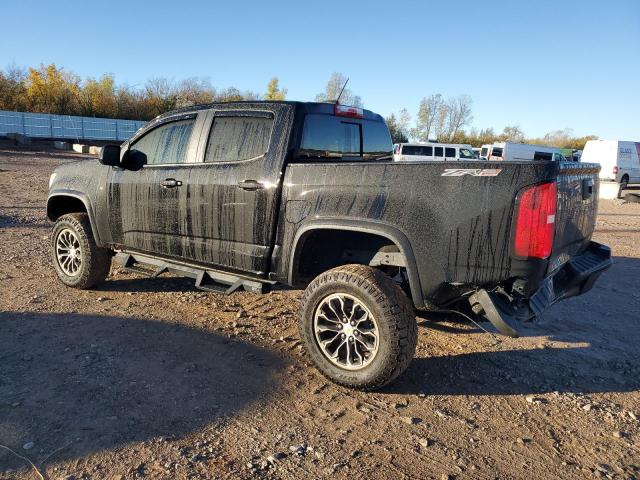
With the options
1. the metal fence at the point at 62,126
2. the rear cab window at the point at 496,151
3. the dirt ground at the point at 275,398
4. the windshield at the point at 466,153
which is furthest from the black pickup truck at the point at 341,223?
the metal fence at the point at 62,126

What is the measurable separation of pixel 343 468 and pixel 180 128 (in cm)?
336

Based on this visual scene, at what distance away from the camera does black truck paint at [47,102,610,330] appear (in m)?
3.00

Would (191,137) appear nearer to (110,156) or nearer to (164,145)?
(164,145)

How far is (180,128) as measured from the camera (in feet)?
15.2

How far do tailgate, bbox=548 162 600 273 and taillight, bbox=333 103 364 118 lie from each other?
1922 millimetres

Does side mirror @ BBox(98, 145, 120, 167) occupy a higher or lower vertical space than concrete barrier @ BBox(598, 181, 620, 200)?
higher

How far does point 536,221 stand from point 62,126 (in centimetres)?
4397

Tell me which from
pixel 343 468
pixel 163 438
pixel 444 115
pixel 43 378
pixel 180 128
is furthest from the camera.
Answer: pixel 444 115

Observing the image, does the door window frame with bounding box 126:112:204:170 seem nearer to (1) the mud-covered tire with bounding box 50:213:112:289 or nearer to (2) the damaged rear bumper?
(1) the mud-covered tire with bounding box 50:213:112:289

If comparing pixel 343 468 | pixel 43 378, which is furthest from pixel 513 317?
pixel 43 378

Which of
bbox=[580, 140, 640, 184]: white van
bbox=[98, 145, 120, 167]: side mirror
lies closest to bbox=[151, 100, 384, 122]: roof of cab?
bbox=[98, 145, 120, 167]: side mirror

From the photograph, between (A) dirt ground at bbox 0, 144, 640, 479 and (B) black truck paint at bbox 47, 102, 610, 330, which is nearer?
(A) dirt ground at bbox 0, 144, 640, 479

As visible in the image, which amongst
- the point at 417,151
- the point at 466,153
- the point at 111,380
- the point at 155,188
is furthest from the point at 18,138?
the point at 111,380

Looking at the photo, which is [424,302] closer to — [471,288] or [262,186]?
[471,288]
